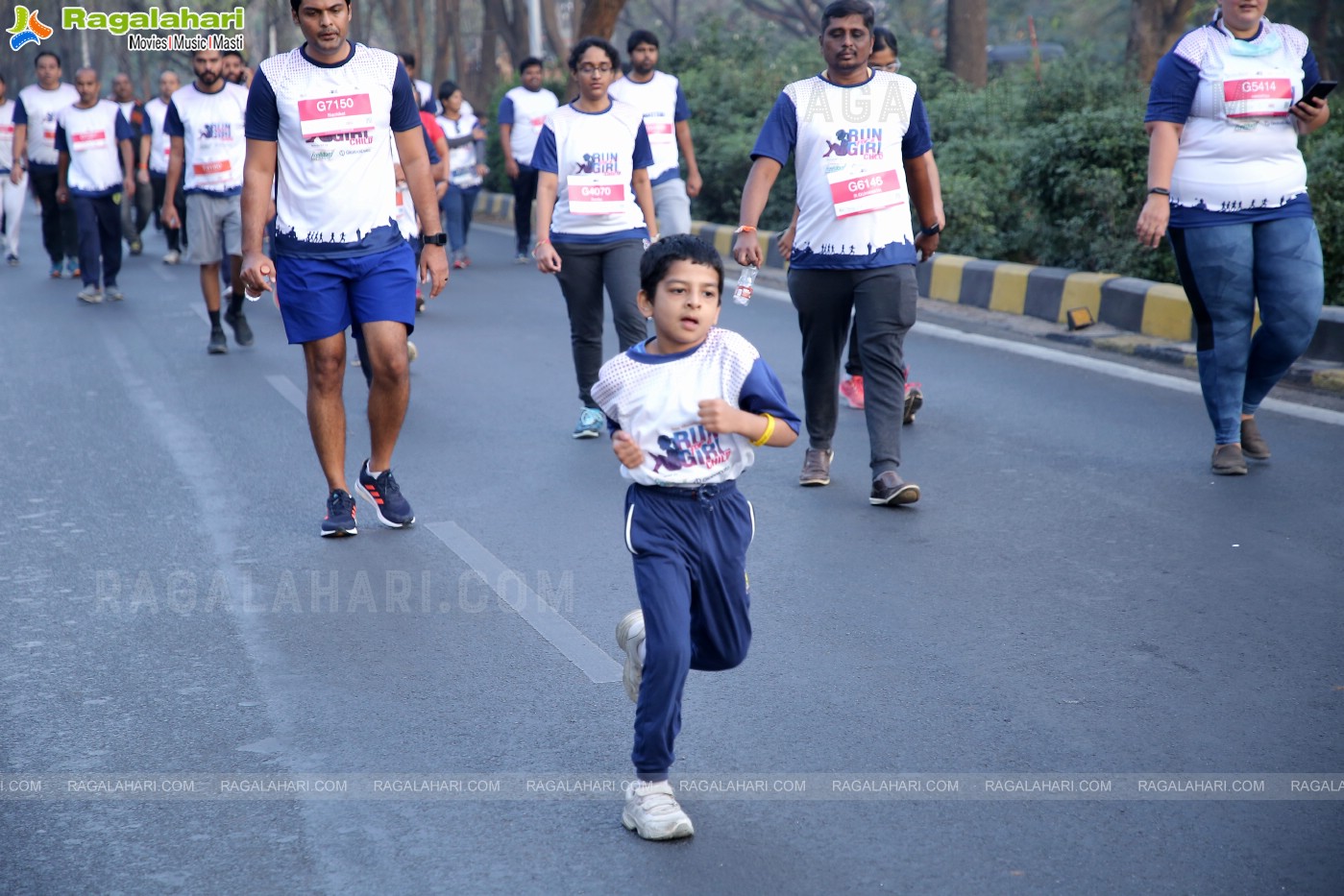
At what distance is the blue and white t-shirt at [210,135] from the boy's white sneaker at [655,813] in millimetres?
7646

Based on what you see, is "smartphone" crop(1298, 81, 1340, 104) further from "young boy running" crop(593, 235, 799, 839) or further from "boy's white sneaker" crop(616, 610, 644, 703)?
"boy's white sneaker" crop(616, 610, 644, 703)

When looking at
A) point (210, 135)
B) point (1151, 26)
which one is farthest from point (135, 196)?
point (1151, 26)

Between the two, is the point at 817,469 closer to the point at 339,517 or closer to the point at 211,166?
the point at 339,517

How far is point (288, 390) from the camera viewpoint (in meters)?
9.12

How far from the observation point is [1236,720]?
13.1 ft

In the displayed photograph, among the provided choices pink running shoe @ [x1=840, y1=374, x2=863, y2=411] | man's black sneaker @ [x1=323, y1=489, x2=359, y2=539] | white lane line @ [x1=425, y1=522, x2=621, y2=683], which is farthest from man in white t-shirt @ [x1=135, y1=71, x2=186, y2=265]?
white lane line @ [x1=425, y1=522, x2=621, y2=683]

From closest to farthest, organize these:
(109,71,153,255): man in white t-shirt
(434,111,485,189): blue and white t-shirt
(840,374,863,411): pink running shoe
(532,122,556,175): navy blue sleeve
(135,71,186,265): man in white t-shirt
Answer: (532,122,556,175): navy blue sleeve, (840,374,863,411): pink running shoe, (434,111,485,189): blue and white t-shirt, (135,71,186,265): man in white t-shirt, (109,71,153,255): man in white t-shirt

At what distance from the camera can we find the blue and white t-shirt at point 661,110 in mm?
11000

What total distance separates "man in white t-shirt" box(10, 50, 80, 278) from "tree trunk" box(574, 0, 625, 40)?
22.9 ft

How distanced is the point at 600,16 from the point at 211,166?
1050 cm

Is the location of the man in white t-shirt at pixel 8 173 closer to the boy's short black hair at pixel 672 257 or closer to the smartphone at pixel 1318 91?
the smartphone at pixel 1318 91

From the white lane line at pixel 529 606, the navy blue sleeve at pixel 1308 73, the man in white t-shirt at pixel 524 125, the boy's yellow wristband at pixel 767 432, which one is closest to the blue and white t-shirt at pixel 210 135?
the white lane line at pixel 529 606

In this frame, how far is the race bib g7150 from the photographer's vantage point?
583cm

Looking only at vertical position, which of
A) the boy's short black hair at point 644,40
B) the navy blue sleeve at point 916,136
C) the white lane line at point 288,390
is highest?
the boy's short black hair at point 644,40
